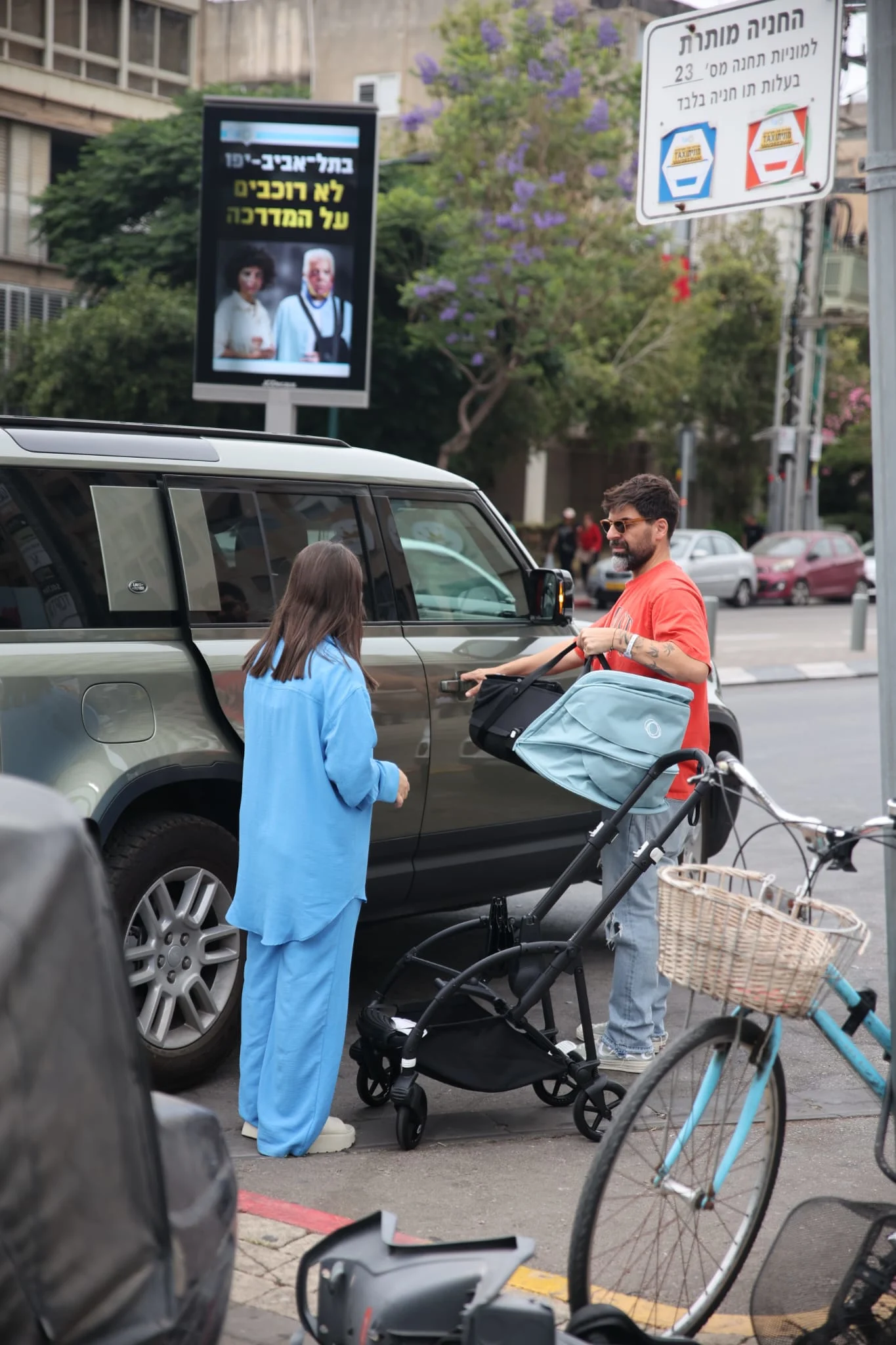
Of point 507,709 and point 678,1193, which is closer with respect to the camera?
point 678,1193

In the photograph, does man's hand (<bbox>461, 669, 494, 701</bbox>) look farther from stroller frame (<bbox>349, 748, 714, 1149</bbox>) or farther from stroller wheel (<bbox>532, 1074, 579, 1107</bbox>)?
stroller wheel (<bbox>532, 1074, 579, 1107</bbox>)

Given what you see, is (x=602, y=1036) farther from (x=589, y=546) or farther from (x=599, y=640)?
(x=589, y=546)

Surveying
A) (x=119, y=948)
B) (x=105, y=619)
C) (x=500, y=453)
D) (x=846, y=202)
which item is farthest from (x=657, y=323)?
(x=119, y=948)

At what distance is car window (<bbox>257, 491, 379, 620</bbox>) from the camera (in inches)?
215

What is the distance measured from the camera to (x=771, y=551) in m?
33.2

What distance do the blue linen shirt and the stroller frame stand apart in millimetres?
405

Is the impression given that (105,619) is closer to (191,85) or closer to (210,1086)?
(210,1086)

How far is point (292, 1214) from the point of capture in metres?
4.03

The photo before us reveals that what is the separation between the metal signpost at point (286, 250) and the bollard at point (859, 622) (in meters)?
9.48

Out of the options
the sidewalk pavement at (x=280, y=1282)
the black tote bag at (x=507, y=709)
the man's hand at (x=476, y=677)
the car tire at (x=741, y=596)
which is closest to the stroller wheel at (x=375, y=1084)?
the sidewalk pavement at (x=280, y=1282)

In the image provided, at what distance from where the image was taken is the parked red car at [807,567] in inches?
1272

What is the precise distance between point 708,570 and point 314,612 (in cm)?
2583

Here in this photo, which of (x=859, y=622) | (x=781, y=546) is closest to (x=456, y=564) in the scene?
(x=859, y=622)

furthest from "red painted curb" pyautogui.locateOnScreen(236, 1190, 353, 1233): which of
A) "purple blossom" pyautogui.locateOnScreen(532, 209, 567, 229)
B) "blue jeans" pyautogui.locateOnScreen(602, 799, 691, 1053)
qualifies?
"purple blossom" pyautogui.locateOnScreen(532, 209, 567, 229)
